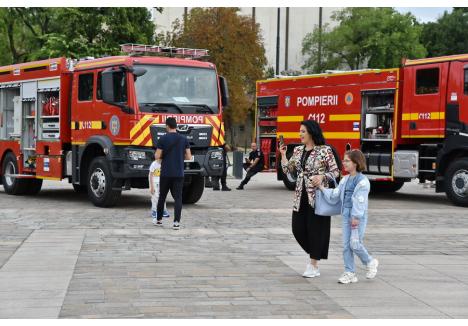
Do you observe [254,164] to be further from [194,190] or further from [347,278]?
[347,278]

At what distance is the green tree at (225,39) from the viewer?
5141 centimetres

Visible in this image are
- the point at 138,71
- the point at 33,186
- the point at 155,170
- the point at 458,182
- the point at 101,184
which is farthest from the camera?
the point at 33,186

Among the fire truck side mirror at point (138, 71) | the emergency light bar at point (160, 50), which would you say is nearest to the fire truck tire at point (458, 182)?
the emergency light bar at point (160, 50)

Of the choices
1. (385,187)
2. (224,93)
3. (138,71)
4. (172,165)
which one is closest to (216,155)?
(224,93)

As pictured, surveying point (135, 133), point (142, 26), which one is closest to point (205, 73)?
point (135, 133)

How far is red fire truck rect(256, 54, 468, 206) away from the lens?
17.6 m

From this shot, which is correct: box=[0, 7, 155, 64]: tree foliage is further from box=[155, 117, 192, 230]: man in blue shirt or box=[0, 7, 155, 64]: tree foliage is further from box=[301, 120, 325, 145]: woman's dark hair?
box=[301, 120, 325, 145]: woman's dark hair

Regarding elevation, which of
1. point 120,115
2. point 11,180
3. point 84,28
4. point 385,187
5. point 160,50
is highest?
point 84,28

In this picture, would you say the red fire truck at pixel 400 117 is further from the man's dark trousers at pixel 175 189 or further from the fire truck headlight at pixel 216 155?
the man's dark trousers at pixel 175 189

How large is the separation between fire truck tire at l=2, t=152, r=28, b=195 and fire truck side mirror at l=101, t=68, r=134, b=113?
14.4 ft

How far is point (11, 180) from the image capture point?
767 inches

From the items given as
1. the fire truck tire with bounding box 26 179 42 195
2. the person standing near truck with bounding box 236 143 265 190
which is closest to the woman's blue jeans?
the fire truck tire with bounding box 26 179 42 195

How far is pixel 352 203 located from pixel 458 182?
10.4 m

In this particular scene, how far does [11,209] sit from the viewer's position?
15586 mm
